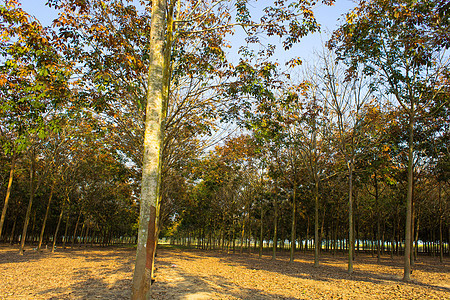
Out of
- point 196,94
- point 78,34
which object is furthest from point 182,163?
point 78,34

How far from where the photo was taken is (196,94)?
511 inches

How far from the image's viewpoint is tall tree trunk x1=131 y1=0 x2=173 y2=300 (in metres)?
5.73

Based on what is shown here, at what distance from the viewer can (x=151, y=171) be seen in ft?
20.1

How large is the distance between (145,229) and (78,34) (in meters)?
7.61

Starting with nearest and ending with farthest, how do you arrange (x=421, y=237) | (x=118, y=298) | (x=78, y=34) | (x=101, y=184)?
(x=118, y=298), (x=78, y=34), (x=101, y=184), (x=421, y=237)

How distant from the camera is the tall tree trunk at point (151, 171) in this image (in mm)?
5730

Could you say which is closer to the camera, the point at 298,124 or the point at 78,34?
the point at 78,34

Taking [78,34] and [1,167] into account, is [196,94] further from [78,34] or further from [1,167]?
[1,167]

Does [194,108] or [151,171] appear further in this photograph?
[194,108]

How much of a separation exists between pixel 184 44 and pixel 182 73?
1469 millimetres

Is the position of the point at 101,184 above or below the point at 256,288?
above

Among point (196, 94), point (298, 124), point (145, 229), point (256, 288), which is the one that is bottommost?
point (256, 288)

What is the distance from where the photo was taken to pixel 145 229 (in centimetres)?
584

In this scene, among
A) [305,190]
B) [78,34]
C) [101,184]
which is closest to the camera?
[78,34]
